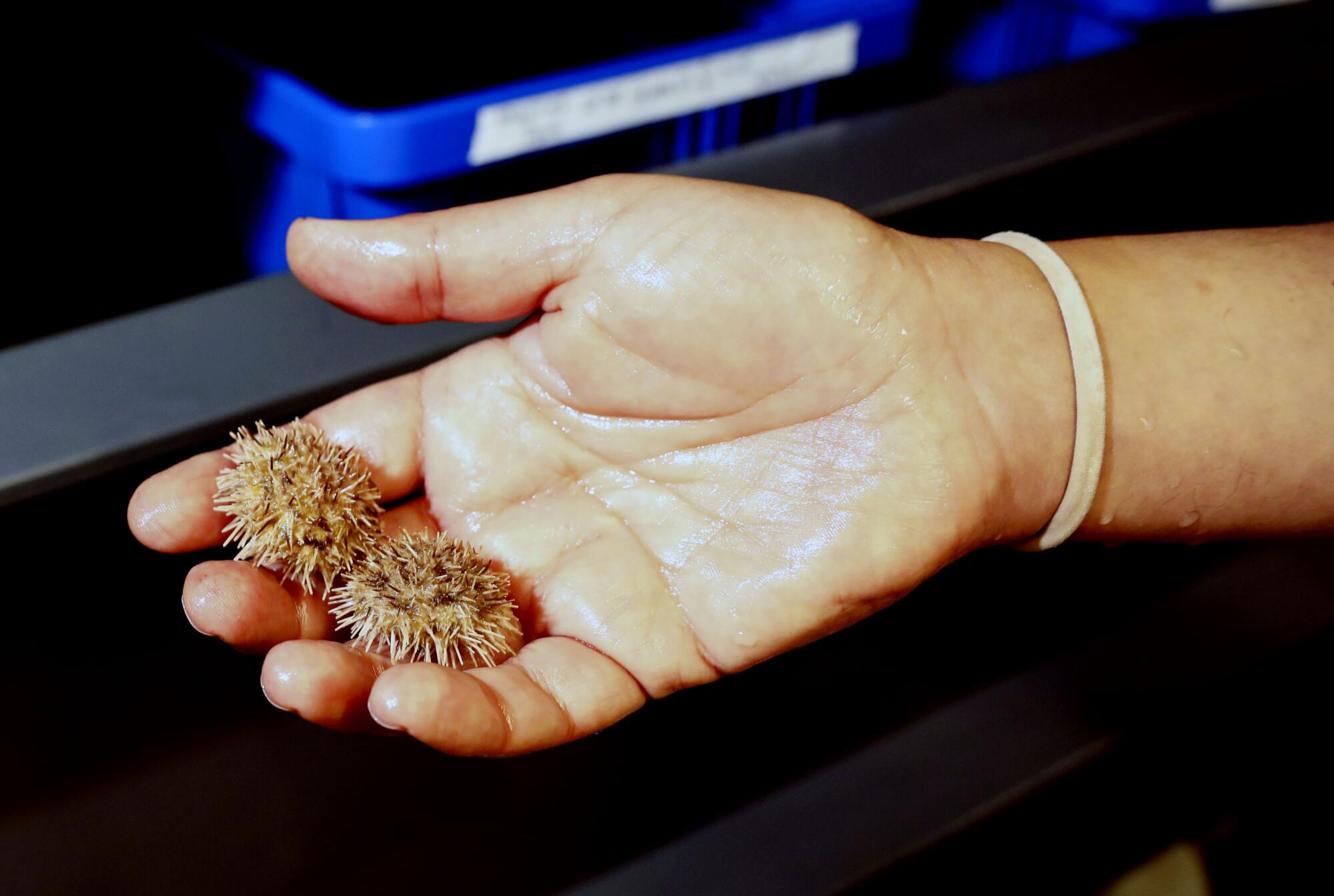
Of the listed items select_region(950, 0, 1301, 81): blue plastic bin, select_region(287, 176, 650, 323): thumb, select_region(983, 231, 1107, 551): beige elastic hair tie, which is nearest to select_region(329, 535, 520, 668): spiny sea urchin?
select_region(287, 176, 650, 323): thumb

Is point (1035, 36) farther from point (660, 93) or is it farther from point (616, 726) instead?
point (616, 726)

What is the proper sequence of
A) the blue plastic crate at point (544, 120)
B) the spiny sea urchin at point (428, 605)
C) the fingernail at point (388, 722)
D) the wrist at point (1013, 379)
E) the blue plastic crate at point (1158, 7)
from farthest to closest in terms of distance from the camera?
the blue plastic crate at point (1158, 7) → the blue plastic crate at point (544, 120) → the wrist at point (1013, 379) → the spiny sea urchin at point (428, 605) → the fingernail at point (388, 722)

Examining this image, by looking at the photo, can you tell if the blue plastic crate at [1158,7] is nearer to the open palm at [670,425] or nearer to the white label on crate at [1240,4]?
the white label on crate at [1240,4]

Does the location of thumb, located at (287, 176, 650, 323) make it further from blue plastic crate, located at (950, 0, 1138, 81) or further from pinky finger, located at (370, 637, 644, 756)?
blue plastic crate, located at (950, 0, 1138, 81)

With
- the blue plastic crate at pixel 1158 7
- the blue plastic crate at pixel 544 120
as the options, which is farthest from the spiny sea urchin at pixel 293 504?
the blue plastic crate at pixel 1158 7

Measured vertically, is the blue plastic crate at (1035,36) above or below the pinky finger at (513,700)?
above

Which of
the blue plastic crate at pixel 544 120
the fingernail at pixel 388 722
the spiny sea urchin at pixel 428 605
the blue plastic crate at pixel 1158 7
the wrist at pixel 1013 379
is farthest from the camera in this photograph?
the blue plastic crate at pixel 1158 7

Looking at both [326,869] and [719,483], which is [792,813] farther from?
[326,869]

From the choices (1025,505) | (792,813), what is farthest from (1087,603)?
(792,813)
